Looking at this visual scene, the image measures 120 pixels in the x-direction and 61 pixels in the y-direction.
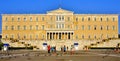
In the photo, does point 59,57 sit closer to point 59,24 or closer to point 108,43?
point 108,43

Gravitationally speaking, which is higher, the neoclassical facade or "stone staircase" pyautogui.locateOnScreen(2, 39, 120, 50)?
the neoclassical facade

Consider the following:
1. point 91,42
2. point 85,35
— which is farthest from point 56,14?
point 91,42

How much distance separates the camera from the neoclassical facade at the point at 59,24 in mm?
120812

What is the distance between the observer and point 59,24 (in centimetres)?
12062

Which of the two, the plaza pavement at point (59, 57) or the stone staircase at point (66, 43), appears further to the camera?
the stone staircase at point (66, 43)

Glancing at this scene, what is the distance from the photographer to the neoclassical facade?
12081cm

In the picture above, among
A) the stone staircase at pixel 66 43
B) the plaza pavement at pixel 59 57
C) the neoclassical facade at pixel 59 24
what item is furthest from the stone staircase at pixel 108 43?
the plaza pavement at pixel 59 57

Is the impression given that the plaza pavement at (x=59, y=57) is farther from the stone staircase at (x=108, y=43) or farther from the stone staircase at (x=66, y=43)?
the stone staircase at (x=66, y=43)

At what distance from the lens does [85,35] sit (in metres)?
121

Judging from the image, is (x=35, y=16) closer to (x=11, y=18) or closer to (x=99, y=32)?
(x=11, y=18)

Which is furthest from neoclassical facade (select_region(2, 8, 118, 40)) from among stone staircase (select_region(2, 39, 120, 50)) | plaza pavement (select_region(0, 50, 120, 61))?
plaza pavement (select_region(0, 50, 120, 61))

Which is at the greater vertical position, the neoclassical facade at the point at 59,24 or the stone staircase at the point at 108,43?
the neoclassical facade at the point at 59,24

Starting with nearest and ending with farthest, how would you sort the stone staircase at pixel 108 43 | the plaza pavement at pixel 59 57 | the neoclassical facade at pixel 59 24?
the plaza pavement at pixel 59 57
the stone staircase at pixel 108 43
the neoclassical facade at pixel 59 24

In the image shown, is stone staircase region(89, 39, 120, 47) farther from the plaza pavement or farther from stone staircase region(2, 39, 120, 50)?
the plaza pavement
